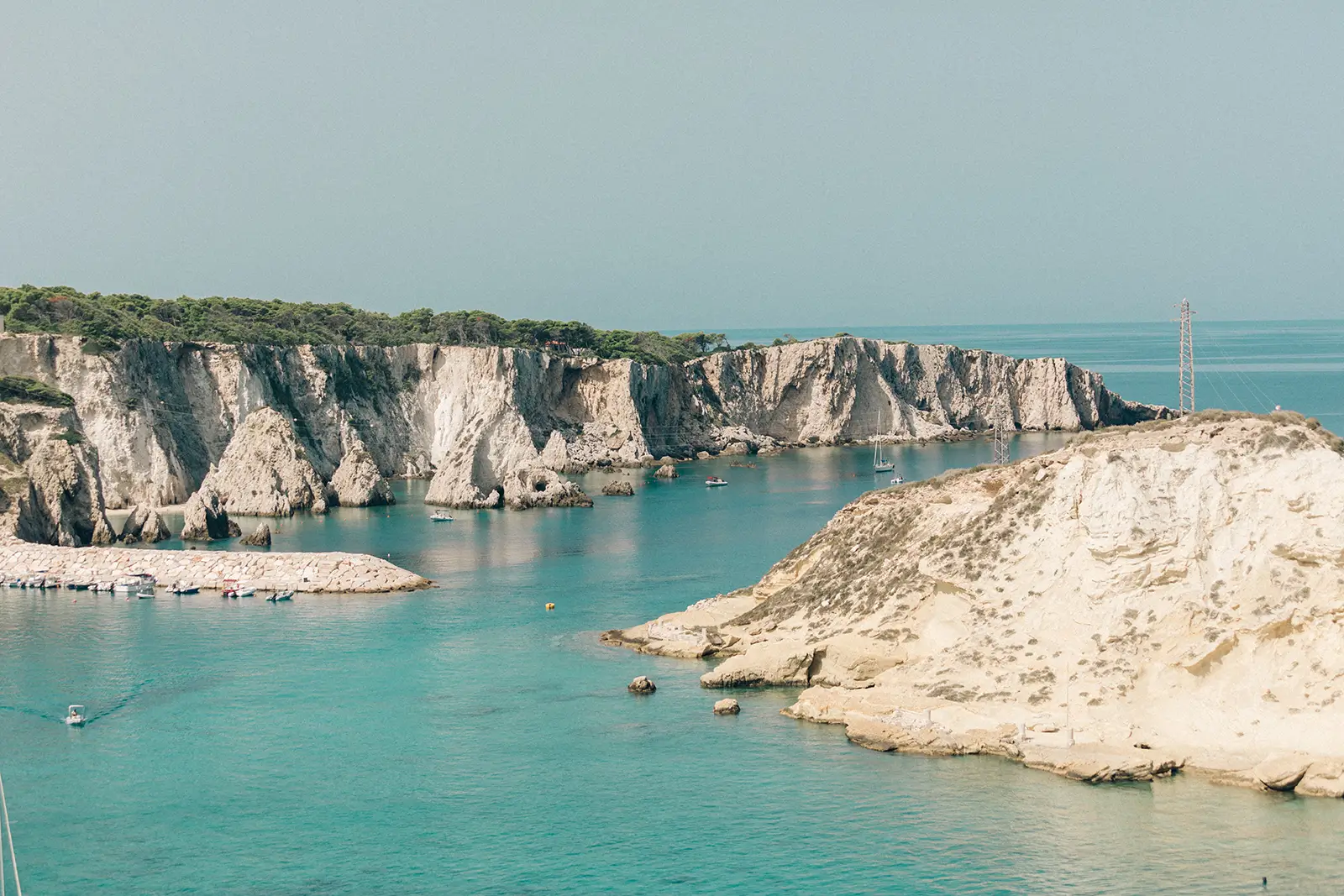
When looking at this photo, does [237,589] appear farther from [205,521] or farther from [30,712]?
[30,712]

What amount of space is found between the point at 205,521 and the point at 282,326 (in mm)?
53880

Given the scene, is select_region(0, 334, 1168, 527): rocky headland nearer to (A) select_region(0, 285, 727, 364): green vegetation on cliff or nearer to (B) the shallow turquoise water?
(A) select_region(0, 285, 727, 364): green vegetation on cliff

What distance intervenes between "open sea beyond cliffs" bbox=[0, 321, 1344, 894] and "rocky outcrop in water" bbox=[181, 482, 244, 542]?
2142 cm

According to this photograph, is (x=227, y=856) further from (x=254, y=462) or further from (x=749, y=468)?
(x=749, y=468)

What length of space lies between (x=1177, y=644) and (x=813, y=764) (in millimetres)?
10667

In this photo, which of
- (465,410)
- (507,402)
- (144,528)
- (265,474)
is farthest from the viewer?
(465,410)

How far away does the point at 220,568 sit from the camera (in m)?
73.2

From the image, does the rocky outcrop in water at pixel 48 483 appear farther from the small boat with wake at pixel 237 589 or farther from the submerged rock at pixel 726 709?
the submerged rock at pixel 726 709

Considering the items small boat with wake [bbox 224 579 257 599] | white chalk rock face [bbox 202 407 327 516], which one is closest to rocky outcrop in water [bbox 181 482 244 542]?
white chalk rock face [bbox 202 407 327 516]

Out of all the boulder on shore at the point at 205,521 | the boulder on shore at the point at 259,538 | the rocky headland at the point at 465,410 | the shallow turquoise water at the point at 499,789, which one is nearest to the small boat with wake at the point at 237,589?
the shallow turquoise water at the point at 499,789

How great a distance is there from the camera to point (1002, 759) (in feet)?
135

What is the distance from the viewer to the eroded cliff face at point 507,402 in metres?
101

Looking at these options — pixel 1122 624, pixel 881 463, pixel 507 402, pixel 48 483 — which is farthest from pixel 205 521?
pixel 881 463

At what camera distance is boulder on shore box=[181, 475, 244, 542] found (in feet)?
284
